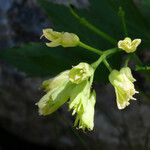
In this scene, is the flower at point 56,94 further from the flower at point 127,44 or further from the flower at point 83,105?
the flower at point 127,44

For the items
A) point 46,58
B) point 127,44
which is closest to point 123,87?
point 127,44

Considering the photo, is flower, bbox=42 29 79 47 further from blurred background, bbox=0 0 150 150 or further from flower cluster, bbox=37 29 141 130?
blurred background, bbox=0 0 150 150

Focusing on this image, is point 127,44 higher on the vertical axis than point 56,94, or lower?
higher

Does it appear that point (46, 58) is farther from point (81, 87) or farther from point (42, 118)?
point (42, 118)

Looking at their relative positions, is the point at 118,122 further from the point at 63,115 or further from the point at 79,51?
the point at 79,51

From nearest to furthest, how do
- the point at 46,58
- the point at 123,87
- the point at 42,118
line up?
the point at 123,87, the point at 46,58, the point at 42,118
